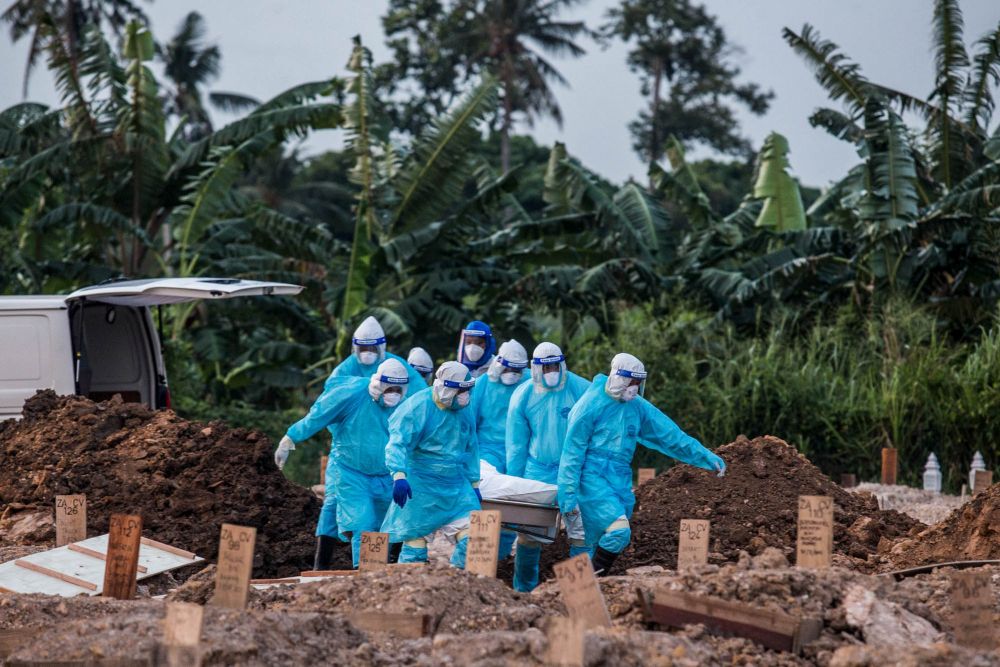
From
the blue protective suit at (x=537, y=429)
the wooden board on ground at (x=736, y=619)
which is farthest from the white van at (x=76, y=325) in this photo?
the wooden board on ground at (x=736, y=619)

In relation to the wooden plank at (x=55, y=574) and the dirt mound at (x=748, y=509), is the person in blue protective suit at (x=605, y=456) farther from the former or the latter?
the wooden plank at (x=55, y=574)

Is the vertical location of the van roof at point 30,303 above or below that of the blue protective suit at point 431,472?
above

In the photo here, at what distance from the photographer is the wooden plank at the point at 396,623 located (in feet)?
20.6

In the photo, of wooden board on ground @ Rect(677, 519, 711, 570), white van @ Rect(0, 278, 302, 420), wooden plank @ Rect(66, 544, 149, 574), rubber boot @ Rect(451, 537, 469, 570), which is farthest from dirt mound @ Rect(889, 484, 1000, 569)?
white van @ Rect(0, 278, 302, 420)

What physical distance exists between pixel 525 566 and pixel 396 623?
3.26 metres

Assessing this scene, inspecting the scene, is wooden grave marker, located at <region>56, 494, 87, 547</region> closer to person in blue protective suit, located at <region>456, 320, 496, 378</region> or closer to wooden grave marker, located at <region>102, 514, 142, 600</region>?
wooden grave marker, located at <region>102, 514, 142, 600</region>

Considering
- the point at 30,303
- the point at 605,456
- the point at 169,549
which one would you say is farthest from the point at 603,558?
the point at 30,303

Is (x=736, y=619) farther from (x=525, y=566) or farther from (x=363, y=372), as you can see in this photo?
(x=363, y=372)

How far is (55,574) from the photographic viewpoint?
8430 mm

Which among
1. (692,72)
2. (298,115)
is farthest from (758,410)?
(692,72)

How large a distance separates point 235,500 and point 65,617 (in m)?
3.50

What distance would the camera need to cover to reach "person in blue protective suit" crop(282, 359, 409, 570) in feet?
32.1

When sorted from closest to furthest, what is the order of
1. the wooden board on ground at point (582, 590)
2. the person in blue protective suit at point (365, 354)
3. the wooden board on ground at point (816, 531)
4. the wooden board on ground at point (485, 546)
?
the wooden board on ground at point (582, 590) < the wooden board on ground at point (816, 531) < the wooden board on ground at point (485, 546) < the person in blue protective suit at point (365, 354)

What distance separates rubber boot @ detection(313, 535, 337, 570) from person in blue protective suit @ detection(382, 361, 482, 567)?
0.83 m
